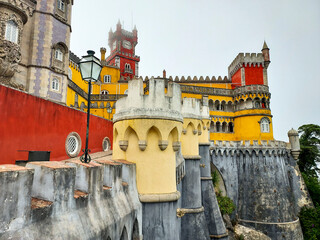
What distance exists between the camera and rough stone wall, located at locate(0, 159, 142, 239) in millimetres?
2242

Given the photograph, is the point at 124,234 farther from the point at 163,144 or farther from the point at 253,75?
the point at 253,75

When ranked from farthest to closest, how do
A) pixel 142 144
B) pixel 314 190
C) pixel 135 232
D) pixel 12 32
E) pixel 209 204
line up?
pixel 314 190 → pixel 209 204 → pixel 12 32 → pixel 142 144 → pixel 135 232

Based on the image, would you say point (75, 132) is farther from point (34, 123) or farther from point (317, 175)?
point (317, 175)

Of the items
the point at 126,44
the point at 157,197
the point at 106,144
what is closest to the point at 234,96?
the point at 106,144

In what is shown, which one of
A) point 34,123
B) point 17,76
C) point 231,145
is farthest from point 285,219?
point 17,76

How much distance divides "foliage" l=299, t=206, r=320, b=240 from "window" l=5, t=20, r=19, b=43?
102 ft

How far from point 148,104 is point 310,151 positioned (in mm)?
38348

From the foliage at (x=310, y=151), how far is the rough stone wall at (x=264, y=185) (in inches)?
406

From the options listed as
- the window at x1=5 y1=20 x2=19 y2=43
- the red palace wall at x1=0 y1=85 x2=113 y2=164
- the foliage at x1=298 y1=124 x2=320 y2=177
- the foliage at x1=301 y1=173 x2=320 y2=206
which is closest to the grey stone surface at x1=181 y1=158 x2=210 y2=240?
the red palace wall at x1=0 y1=85 x2=113 y2=164

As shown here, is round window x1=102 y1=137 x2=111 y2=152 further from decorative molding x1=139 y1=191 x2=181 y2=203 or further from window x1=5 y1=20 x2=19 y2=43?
decorative molding x1=139 y1=191 x2=181 y2=203

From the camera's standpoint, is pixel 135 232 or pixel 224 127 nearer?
pixel 135 232

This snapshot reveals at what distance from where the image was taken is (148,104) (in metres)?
5.98

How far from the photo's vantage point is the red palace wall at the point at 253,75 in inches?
1309

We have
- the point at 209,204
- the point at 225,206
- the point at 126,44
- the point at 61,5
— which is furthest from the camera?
the point at 126,44
